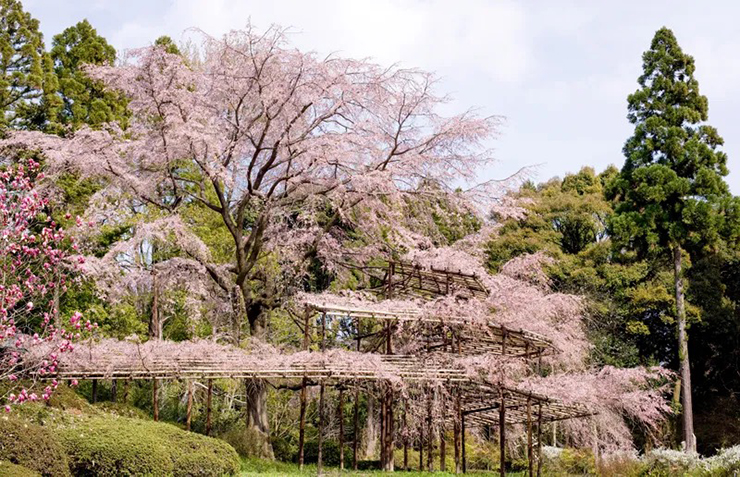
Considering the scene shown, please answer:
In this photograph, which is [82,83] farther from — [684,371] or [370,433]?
[684,371]

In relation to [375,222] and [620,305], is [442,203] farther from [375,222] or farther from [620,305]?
[620,305]

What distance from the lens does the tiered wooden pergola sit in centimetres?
1344

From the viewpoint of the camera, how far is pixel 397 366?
1523 cm

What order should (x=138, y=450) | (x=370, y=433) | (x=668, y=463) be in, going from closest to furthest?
1. (x=138, y=450)
2. (x=668, y=463)
3. (x=370, y=433)

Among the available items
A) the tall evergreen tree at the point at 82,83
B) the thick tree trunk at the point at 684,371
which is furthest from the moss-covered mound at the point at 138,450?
the thick tree trunk at the point at 684,371

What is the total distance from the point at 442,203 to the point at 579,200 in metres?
11.9

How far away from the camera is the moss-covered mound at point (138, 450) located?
9.32m

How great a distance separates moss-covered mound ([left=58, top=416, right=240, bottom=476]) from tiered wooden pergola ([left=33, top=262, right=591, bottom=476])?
211 centimetres

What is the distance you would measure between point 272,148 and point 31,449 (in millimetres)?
9881

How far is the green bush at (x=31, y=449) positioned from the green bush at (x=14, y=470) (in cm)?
16

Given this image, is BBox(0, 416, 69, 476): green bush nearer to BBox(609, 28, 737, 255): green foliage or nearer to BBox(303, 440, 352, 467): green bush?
BBox(303, 440, 352, 467): green bush

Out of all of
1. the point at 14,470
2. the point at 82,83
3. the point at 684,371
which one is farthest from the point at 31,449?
the point at 684,371

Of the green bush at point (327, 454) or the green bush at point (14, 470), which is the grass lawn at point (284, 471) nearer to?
the green bush at point (327, 454)

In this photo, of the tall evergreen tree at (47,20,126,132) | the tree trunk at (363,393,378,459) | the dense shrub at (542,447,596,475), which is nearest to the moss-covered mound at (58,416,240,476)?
the dense shrub at (542,447,596,475)
